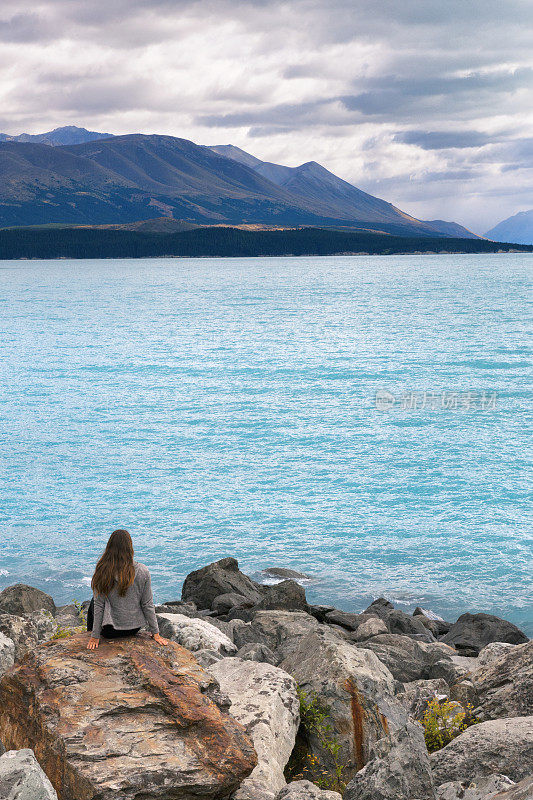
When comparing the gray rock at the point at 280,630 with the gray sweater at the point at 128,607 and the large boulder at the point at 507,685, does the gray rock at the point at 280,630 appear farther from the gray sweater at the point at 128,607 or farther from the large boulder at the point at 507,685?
the gray sweater at the point at 128,607

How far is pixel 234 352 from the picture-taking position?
61219 mm

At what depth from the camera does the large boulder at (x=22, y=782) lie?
193 inches

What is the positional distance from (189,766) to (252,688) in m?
1.70

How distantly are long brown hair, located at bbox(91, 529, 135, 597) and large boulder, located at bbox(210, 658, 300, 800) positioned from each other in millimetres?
1598

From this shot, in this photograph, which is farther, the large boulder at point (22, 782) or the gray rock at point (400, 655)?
the gray rock at point (400, 655)

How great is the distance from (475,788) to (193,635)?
4.54 meters

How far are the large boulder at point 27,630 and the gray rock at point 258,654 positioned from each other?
2.36m

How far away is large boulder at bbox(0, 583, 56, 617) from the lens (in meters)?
12.4

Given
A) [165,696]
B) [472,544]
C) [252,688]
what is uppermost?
[165,696]

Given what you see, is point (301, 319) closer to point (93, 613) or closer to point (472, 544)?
point (472, 544)

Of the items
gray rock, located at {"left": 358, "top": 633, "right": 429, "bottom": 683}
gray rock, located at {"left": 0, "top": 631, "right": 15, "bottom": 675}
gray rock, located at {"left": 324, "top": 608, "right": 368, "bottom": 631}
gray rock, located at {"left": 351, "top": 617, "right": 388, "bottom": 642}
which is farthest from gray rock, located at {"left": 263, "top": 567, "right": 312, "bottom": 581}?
gray rock, located at {"left": 0, "top": 631, "right": 15, "bottom": 675}

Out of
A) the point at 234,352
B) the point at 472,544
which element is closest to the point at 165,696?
the point at 472,544

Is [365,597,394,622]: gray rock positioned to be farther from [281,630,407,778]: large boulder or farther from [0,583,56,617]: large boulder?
[281,630,407,778]: large boulder

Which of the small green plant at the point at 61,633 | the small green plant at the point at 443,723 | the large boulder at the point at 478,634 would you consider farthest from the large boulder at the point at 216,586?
the small green plant at the point at 443,723
